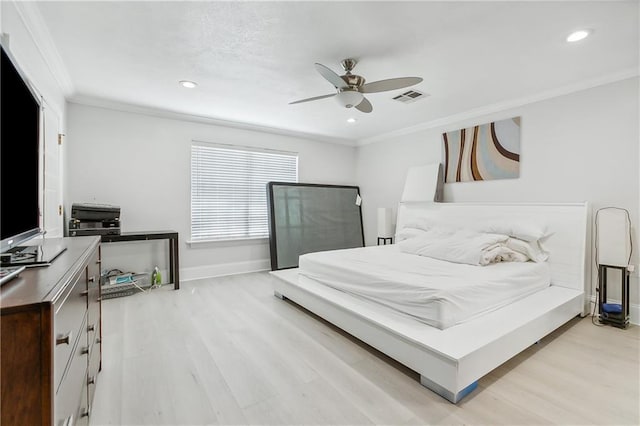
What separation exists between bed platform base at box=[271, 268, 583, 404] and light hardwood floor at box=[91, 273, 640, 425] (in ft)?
0.38

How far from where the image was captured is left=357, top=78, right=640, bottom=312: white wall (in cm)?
287

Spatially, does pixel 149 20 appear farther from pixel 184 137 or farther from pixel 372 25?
pixel 184 137

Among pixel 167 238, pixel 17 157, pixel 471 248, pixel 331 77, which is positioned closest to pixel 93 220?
pixel 167 238

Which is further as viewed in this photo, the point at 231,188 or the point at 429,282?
the point at 231,188

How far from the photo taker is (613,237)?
110 inches

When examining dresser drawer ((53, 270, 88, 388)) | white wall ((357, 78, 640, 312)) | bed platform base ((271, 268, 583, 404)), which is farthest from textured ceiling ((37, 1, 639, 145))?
bed platform base ((271, 268, 583, 404))

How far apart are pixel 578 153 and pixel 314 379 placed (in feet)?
11.5

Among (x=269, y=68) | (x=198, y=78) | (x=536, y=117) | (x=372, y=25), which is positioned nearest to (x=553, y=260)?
(x=536, y=117)

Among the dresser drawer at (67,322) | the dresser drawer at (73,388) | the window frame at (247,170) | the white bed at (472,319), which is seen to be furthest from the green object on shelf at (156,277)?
the dresser drawer at (67,322)

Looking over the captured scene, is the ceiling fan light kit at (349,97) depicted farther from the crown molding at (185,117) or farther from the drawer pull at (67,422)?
the drawer pull at (67,422)

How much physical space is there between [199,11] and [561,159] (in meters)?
3.79

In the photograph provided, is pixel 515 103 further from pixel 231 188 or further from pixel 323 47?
pixel 231 188

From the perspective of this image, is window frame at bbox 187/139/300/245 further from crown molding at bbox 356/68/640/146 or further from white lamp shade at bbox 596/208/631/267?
white lamp shade at bbox 596/208/631/267

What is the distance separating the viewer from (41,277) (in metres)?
0.94
